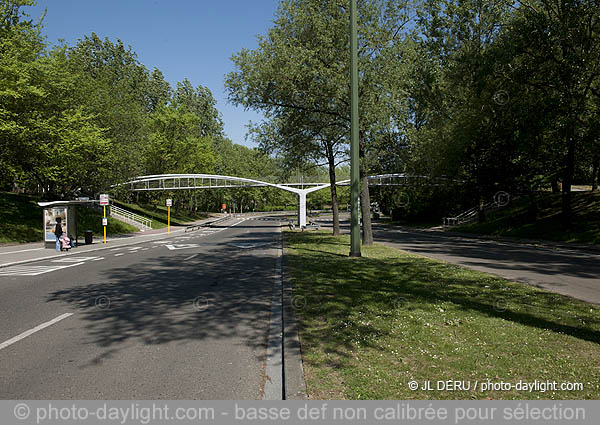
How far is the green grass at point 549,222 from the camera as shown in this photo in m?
24.5

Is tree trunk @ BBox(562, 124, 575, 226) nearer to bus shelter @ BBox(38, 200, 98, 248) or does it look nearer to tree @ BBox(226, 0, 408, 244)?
tree @ BBox(226, 0, 408, 244)

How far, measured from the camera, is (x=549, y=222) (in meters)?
29.2


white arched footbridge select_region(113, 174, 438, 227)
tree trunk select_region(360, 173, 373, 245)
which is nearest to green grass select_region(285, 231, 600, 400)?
tree trunk select_region(360, 173, 373, 245)

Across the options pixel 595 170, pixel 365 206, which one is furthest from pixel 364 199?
pixel 595 170

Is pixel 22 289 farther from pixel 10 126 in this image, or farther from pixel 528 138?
pixel 528 138

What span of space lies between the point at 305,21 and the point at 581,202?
24.4 m

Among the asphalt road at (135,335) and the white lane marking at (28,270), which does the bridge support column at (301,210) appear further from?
the asphalt road at (135,335)

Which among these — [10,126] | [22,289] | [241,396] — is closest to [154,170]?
[10,126]

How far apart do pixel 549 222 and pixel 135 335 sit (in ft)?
97.3

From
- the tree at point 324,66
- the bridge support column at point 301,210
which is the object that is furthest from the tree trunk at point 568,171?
the bridge support column at point 301,210

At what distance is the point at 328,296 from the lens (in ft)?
27.8

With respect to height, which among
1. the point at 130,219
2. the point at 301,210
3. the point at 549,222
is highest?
the point at 301,210

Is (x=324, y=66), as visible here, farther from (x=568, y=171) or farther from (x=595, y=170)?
(x=595, y=170)

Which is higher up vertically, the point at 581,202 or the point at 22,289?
the point at 581,202
